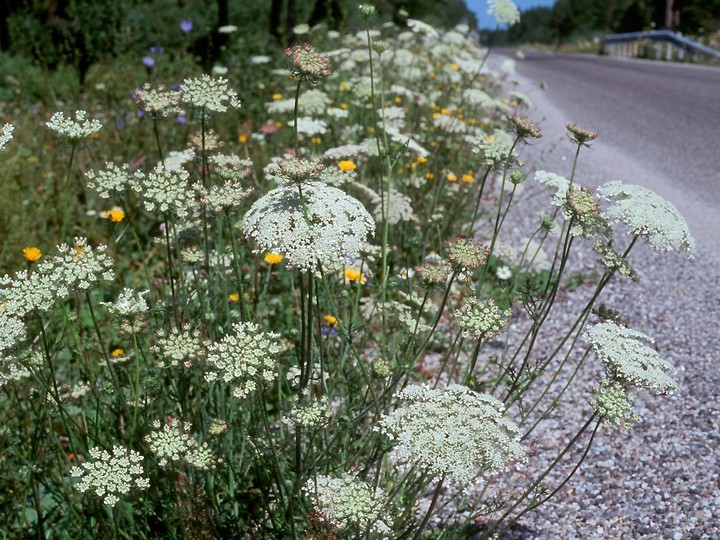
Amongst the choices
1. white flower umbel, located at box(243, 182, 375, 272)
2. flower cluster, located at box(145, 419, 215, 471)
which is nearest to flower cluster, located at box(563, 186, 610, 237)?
white flower umbel, located at box(243, 182, 375, 272)

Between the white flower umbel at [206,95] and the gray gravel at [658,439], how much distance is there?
5.70 ft

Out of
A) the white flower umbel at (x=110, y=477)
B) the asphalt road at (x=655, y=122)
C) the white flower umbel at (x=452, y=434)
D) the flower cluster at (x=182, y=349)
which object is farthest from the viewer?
the asphalt road at (x=655, y=122)

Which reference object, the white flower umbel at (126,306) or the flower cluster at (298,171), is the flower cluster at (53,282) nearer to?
the white flower umbel at (126,306)

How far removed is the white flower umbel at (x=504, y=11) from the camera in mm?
4574

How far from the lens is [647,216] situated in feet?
7.95

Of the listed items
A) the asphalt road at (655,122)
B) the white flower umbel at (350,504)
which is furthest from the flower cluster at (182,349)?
the asphalt road at (655,122)

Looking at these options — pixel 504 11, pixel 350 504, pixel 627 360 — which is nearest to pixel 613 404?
pixel 627 360

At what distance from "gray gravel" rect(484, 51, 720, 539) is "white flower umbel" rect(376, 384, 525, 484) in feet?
2.17

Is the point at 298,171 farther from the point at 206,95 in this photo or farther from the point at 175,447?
the point at 175,447

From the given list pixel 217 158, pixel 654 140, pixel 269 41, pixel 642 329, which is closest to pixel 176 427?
pixel 217 158

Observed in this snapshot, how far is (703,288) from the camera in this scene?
→ 199 inches

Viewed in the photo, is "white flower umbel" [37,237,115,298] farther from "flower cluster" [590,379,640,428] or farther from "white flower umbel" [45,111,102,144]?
"flower cluster" [590,379,640,428]

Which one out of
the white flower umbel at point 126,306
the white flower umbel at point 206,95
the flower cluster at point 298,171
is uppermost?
the white flower umbel at point 206,95

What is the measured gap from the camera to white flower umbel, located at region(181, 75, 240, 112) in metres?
2.27
